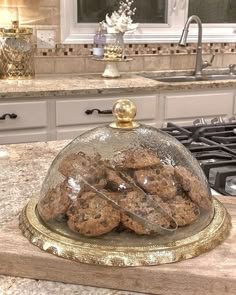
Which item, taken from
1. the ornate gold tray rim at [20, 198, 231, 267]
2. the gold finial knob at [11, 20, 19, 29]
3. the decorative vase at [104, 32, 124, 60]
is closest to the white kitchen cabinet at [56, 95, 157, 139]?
the decorative vase at [104, 32, 124, 60]

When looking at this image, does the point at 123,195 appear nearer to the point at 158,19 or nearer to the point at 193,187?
the point at 193,187

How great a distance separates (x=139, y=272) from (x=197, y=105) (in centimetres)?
239

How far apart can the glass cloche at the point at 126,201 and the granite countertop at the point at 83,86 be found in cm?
176

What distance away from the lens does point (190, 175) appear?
94cm

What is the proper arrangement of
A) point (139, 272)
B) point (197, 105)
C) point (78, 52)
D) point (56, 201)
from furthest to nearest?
point (78, 52) → point (197, 105) → point (56, 201) → point (139, 272)

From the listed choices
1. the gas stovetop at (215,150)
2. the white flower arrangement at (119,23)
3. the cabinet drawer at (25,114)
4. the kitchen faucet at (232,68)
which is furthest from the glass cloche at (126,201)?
the kitchen faucet at (232,68)

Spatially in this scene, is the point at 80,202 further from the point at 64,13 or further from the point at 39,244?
the point at 64,13

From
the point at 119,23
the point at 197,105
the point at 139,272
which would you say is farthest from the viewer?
the point at 119,23

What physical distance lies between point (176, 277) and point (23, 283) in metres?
0.24

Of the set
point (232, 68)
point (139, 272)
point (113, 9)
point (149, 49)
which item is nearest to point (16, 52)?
point (113, 9)

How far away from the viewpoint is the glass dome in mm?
817

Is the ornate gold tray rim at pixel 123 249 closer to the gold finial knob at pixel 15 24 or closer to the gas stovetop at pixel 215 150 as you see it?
the gas stovetop at pixel 215 150

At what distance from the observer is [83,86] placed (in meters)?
2.84

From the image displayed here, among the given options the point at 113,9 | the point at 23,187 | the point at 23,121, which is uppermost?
the point at 113,9
